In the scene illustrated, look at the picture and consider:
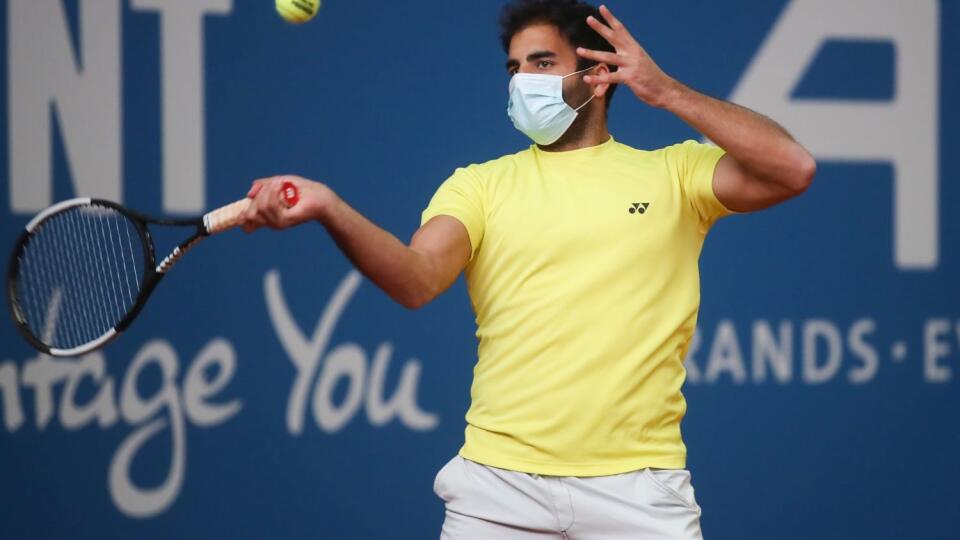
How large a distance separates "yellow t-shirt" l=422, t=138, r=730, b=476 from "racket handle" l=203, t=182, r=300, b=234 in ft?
1.60

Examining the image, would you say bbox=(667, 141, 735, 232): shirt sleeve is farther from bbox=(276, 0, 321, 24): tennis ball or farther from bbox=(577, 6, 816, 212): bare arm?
bbox=(276, 0, 321, 24): tennis ball

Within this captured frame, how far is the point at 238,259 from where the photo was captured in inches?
177

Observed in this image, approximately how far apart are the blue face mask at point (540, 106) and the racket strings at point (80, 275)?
1068 mm

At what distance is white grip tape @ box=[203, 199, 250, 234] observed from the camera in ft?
8.11

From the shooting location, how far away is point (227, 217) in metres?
2.49

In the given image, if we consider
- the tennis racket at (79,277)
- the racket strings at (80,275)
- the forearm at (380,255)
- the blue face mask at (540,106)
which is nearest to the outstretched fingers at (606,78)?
the blue face mask at (540,106)

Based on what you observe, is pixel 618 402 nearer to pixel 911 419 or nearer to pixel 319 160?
pixel 319 160

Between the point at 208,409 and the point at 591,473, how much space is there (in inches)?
80.6

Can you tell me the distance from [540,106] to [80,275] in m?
1.41

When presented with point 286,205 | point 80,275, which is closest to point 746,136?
point 286,205

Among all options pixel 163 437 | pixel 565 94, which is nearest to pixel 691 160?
pixel 565 94

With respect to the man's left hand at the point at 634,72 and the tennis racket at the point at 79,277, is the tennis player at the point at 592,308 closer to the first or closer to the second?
the man's left hand at the point at 634,72

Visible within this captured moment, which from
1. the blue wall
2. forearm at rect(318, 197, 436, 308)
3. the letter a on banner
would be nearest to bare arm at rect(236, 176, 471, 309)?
forearm at rect(318, 197, 436, 308)

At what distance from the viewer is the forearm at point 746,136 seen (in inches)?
106
